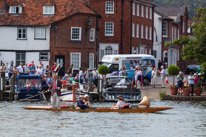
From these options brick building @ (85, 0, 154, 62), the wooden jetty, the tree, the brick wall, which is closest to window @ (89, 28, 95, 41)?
the brick wall

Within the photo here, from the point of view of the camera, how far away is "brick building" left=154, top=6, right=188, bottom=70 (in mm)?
94500

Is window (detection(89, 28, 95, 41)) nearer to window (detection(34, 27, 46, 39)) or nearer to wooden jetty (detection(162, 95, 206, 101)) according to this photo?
window (detection(34, 27, 46, 39))

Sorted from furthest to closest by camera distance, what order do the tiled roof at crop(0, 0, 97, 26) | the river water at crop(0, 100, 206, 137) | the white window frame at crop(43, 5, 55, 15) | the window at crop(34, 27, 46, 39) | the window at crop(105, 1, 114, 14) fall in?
the window at crop(105, 1, 114, 14) < the white window frame at crop(43, 5, 55, 15) < the window at crop(34, 27, 46, 39) < the tiled roof at crop(0, 0, 97, 26) < the river water at crop(0, 100, 206, 137)

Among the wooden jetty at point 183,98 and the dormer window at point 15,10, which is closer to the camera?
the wooden jetty at point 183,98

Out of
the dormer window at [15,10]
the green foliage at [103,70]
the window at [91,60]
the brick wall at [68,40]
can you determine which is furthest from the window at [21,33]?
the green foliage at [103,70]

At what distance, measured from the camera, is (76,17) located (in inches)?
2822

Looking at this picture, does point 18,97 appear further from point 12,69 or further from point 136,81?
point 136,81

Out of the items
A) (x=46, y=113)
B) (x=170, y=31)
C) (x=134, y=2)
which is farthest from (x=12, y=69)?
(x=170, y=31)

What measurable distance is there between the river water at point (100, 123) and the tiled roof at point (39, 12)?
2968 centimetres

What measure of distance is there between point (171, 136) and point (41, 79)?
64.3 ft

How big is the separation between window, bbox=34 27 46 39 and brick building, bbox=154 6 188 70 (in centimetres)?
2607

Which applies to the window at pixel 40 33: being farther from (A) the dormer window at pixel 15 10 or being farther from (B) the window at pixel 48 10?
(A) the dormer window at pixel 15 10

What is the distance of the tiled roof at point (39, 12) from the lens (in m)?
71.0

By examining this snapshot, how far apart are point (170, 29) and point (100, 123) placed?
64147 millimetres
